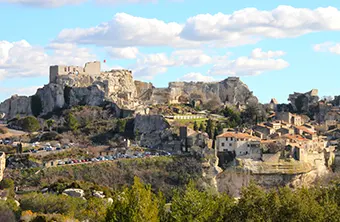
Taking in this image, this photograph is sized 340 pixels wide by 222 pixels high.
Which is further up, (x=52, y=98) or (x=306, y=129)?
(x=52, y=98)

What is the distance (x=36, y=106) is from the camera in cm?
9969

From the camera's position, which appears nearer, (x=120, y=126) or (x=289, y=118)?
(x=120, y=126)

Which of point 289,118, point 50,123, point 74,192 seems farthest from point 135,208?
point 289,118

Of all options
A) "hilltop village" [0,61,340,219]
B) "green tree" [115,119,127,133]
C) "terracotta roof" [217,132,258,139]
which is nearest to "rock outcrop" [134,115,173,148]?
"hilltop village" [0,61,340,219]

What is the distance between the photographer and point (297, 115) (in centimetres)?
9469

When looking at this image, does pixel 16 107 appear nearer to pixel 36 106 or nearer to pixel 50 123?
pixel 36 106

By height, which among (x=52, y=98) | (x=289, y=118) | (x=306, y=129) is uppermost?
(x=52, y=98)

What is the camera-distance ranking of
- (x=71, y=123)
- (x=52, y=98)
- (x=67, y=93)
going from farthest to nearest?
(x=52, y=98) < (x=67, y=93) < (x=71, y=123)

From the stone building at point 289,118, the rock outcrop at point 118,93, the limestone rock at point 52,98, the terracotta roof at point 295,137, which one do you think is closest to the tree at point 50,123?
the rock outcrop at point 118,93

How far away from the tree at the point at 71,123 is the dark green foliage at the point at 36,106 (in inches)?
481

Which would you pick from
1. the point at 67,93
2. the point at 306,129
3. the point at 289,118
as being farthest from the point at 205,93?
the point at 306,129

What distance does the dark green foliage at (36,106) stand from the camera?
9908 centimetres

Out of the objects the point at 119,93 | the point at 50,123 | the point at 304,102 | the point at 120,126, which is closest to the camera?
the point at 120,126

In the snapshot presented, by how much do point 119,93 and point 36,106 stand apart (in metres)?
11.7
